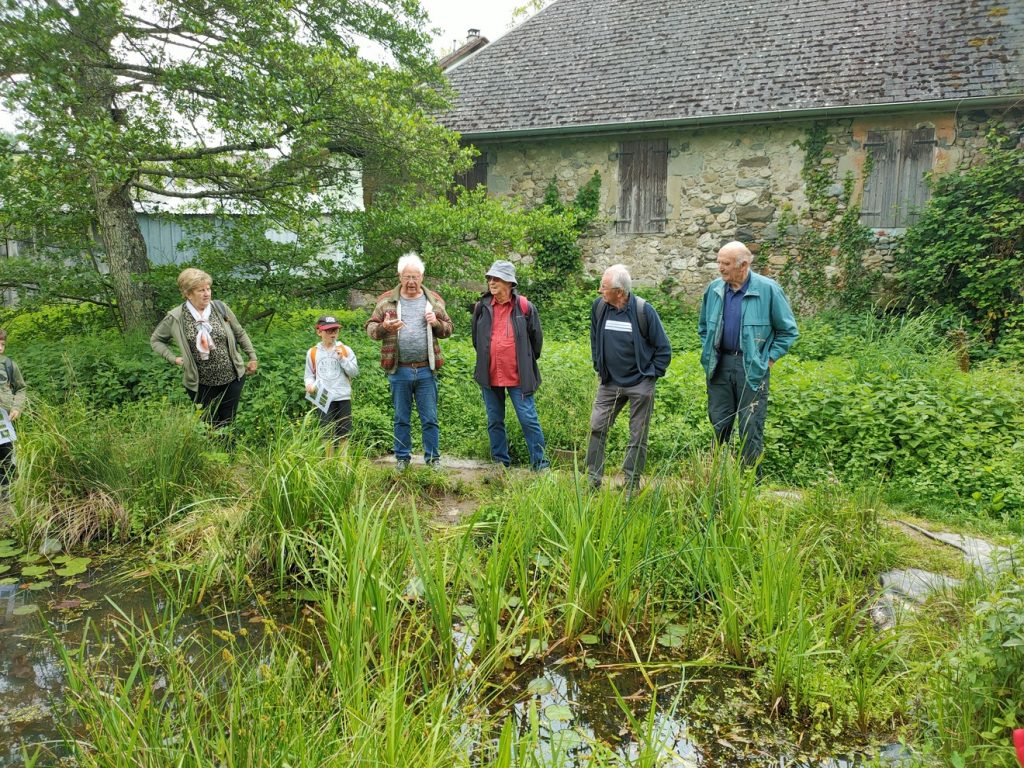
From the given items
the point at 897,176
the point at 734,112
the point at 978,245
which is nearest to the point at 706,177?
the point at 734,112

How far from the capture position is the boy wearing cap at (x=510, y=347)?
5750 millimetres

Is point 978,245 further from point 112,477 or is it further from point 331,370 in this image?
point 112,477

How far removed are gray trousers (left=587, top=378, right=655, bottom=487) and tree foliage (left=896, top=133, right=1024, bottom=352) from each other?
23.0 ft

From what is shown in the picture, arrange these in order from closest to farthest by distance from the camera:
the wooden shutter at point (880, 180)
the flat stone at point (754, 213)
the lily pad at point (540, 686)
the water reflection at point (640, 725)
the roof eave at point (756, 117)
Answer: the water reflection at point (640, 725) → the lily pad at point (540, 686) → the roof eave at point (756, 117) → the wooden shutter at point (880, 180) → the flat stone at point (754, 213)

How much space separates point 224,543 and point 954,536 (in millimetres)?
4637

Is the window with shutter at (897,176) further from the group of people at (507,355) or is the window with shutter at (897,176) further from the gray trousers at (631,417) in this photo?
the gray trousers at (631,417)

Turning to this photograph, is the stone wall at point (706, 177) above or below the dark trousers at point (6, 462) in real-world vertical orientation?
above

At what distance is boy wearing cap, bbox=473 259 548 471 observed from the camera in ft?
18.9

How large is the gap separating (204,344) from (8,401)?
135cm

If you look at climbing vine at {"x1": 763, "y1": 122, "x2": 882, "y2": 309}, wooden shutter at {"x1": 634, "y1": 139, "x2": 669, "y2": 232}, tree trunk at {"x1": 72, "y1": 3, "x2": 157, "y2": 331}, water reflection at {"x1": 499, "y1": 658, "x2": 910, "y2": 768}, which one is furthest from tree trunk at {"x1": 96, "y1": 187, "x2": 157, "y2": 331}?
climbing vine at {"x1": 763, "y1": 122, "x2": 882, "y2": 309}

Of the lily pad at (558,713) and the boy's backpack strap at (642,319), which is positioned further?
the boy's backpack strap at (642,319)

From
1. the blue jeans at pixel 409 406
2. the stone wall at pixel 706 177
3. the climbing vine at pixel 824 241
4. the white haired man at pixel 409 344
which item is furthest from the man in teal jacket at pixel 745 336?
the stone wall at pixel 706 177

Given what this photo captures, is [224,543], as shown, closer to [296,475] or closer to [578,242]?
[296,475]

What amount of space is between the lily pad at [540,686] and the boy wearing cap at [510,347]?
8.58 ft
